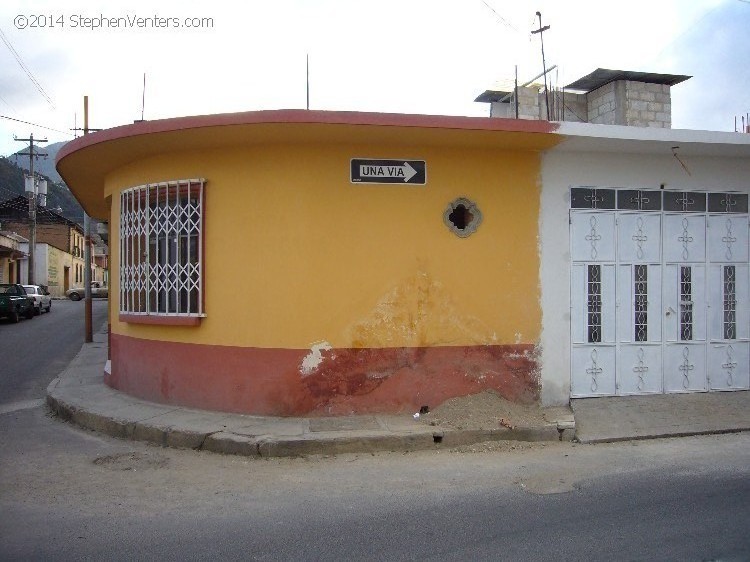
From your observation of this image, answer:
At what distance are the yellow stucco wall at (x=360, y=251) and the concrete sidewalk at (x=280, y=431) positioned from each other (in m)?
0.88

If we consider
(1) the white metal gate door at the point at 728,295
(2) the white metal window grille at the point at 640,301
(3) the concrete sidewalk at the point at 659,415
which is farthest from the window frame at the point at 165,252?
(1) the white metal gate door at the point at 728,295

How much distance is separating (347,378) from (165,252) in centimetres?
278

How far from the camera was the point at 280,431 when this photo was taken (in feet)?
22.0

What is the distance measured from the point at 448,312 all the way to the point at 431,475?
2.25m

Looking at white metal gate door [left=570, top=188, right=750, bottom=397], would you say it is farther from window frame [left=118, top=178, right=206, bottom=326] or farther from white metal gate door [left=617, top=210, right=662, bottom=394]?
window frame [left=118, top=178, right=206, bottom=326]

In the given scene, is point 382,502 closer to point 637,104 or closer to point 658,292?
point 658,292

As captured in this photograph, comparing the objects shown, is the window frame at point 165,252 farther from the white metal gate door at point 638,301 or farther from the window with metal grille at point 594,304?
the white metal gate door at point 638,301

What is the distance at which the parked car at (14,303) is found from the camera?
82.8ft

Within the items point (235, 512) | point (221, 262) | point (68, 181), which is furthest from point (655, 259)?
point (68, 181)

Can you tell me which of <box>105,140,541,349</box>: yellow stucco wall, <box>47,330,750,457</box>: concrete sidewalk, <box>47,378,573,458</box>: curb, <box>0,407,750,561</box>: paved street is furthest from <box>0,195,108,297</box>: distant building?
<box>0,407,750,561</box>: paved street

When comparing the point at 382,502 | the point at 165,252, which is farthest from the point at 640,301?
the point at 165,252

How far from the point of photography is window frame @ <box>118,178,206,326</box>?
7691 mm

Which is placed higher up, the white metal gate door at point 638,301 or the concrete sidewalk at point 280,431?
the white metal gate door at point 638,301

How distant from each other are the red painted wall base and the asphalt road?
3.78 m
